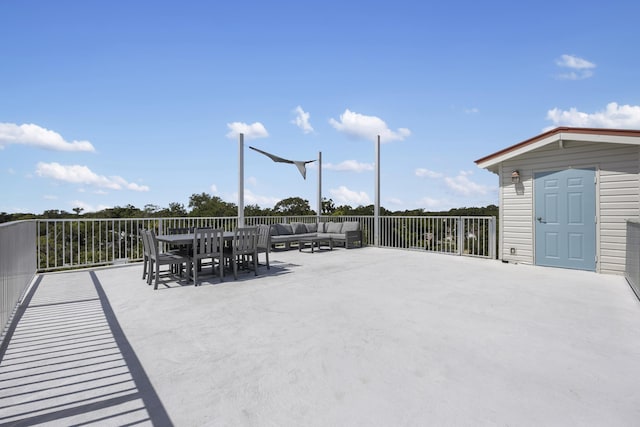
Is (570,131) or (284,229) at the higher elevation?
(570,131)

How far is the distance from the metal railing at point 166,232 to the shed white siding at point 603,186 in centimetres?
84

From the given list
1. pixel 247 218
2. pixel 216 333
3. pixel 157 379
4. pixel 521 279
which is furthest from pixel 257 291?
pixel 247 218

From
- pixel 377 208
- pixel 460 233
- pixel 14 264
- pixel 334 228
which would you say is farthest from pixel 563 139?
pixel 14 264

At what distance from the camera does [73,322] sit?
127 inches

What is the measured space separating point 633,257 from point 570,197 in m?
1.76

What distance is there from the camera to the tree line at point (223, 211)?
32.6 feet

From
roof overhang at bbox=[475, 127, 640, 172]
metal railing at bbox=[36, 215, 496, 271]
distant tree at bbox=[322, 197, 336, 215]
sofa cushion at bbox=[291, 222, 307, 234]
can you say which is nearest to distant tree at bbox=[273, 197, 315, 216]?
distant tree at bbox=[322, 197, 336, 215]

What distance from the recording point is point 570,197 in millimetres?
6133

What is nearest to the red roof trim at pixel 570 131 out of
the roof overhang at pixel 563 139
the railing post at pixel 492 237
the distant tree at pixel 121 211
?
the roof overhang at pixel 563 139

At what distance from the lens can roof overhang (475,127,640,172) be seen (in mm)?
5391

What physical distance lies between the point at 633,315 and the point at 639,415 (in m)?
2.40

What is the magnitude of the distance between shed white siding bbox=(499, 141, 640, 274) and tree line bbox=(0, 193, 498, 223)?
1.16 meters

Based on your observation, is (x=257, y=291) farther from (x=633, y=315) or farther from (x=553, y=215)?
(x=553, y=215)

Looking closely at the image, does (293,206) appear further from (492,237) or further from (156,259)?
(156,259)
